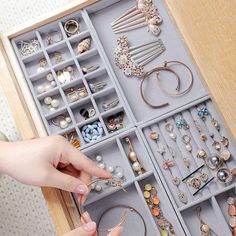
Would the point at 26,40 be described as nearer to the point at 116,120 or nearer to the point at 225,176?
the point at 116,120

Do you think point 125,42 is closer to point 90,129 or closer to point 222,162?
point 90,129

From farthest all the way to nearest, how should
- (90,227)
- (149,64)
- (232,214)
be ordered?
(149,64), (232,214), (90,227)

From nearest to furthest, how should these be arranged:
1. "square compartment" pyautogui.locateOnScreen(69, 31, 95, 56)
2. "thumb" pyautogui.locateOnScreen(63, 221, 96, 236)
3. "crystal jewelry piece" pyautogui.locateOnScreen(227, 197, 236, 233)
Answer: "thumb" pyautogui.locateOnScreen(63, 221, 96, 236) < "crystal jewelry piece" pyautogui.locateOnScreen(227, 197, 236, 233) < "square compartment" pyautogui.locateOnScreen(69, 31, 95, 56)

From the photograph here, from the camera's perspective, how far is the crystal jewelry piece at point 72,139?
0.84m

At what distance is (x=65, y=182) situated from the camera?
2.33 feet

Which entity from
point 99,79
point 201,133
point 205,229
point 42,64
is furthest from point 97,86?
point 205,229

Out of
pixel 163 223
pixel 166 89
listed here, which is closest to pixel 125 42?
pixel 166 89

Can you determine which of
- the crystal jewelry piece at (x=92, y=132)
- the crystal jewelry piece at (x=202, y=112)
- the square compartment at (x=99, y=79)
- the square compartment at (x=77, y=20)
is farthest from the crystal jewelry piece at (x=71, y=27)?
the crystal jewelry piece at (x=202, y=112)

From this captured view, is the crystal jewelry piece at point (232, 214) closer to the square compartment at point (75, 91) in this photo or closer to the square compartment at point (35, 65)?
the square compartment at point (75, 91)

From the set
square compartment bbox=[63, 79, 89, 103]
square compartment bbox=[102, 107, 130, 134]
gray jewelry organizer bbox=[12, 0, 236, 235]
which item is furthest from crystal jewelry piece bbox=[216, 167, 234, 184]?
square compartment bbox=[63, 79, 89, 103]

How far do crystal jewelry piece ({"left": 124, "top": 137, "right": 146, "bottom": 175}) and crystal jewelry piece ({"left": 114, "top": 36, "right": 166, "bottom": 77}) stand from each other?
0.15 metres

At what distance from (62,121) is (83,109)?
Result: 51mm

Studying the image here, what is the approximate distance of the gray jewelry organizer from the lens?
801 millimetres

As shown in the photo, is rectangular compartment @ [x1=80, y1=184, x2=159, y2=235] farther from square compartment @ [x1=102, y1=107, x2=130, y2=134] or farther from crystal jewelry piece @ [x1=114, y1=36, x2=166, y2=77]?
crystal jewelry piece @ [x1=114, y1=36, x2=166, y2=77]
